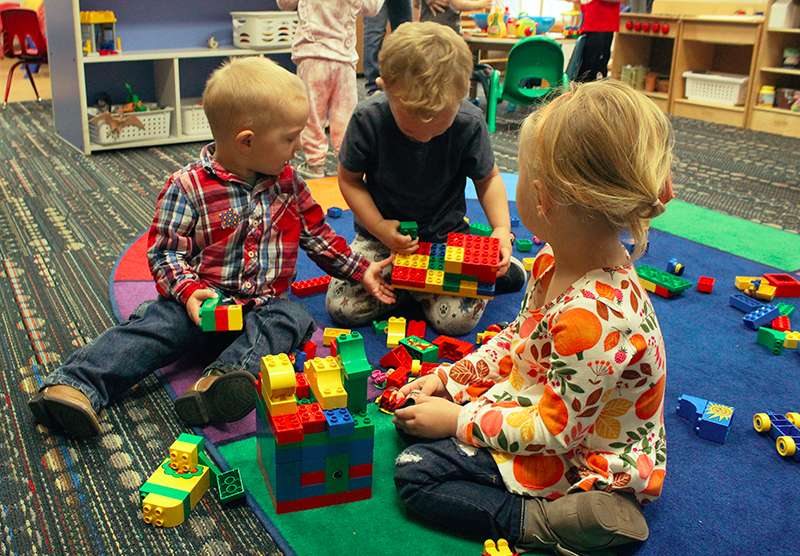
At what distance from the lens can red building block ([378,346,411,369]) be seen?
1.52 meters

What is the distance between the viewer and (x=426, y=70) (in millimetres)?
1484

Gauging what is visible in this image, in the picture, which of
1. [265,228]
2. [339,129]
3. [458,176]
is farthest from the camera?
[339,129]

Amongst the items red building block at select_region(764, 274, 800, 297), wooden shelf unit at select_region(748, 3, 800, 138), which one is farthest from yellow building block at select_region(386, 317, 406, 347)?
wooden shelf unit at select_region(748, 3, 800, 138)

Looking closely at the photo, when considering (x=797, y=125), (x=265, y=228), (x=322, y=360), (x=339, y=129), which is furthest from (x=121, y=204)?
(x=797, y=125)

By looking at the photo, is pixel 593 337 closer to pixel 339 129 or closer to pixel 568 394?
pixel 568 394

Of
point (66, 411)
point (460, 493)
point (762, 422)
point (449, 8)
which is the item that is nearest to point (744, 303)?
point (762, 422)

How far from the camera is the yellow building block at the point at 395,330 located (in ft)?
5.41

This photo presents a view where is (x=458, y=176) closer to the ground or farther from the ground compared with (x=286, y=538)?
farther from the ground

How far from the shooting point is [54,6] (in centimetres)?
344

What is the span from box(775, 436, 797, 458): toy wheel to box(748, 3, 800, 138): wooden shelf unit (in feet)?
10.9

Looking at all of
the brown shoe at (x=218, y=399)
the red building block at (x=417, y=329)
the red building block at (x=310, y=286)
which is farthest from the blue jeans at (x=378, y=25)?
the brown shoe at (x=218, y=399)

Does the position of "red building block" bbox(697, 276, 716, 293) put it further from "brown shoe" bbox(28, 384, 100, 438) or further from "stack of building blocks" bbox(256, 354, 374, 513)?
"brown shoe" bbox(28, 384, 100, 438)

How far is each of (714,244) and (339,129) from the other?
61.5 inches

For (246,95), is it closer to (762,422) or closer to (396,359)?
(396,359)
